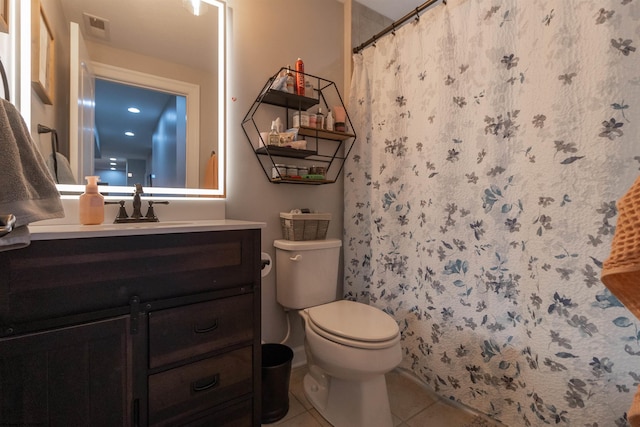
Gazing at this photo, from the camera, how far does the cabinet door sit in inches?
27.8

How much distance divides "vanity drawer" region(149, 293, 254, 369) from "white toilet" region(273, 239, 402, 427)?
366mm

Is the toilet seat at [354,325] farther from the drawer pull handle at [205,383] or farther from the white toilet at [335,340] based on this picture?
the drawer pull handle at [205,383]

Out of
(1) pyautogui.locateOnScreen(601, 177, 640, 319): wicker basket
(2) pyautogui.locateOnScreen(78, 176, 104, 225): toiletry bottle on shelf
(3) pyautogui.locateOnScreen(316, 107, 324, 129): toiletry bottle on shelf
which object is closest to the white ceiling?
(3) pyautogui.locateOnScreen(316, 107, 324, 129): toiletry bottle on shelf

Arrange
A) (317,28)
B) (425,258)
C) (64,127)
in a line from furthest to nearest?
(317,28) < (425,258) < (64,127)

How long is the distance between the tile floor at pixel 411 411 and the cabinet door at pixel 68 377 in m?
0.73

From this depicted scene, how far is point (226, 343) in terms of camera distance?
1.01 m

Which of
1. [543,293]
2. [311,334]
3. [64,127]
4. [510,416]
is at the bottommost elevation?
[510,416]

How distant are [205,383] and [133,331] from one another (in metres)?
0.31

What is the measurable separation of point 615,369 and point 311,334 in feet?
3.47

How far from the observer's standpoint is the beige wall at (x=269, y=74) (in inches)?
59.3

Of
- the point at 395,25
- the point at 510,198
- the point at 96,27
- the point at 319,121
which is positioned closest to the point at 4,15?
the point at 96,27

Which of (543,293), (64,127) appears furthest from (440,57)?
(64,127)

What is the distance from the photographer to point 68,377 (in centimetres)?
76

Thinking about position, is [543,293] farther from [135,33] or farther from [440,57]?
[135,33]
